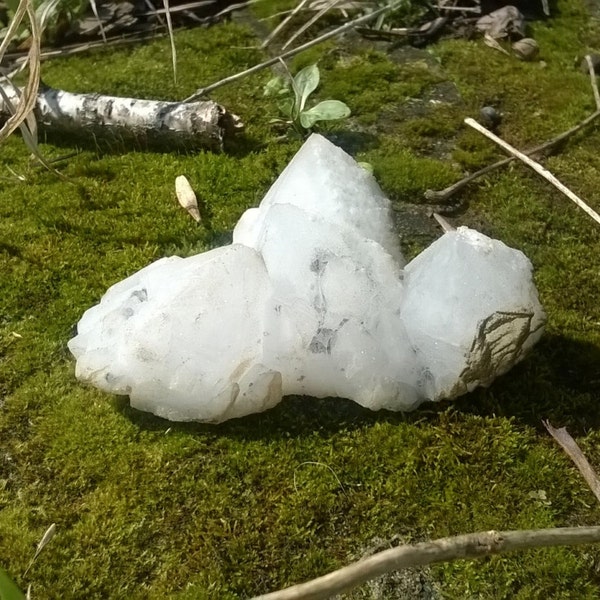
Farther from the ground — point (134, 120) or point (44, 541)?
point (134, 120)

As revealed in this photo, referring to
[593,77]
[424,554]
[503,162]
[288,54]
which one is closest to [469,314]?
[424,554]

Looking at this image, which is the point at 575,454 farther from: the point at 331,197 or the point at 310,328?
the point at 331,197

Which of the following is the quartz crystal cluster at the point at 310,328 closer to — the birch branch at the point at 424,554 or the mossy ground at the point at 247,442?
the mossy ground at the point at 247,442

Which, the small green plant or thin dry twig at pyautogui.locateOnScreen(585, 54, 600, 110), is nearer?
the small green plant

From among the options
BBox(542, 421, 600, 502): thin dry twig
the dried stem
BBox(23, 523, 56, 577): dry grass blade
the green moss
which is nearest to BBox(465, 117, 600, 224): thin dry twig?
the dried stem

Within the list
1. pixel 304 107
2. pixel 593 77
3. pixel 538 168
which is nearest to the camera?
pixel 538 168

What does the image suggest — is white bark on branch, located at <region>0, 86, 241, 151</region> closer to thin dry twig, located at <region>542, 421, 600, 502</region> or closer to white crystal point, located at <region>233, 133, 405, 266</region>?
white crystal point, located at <region>233, 133, 405, 266</region>
